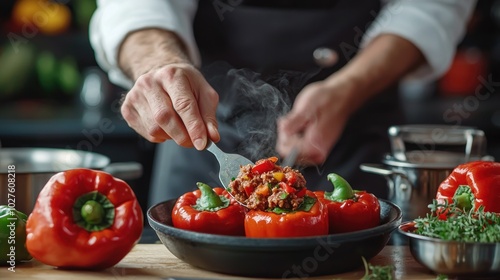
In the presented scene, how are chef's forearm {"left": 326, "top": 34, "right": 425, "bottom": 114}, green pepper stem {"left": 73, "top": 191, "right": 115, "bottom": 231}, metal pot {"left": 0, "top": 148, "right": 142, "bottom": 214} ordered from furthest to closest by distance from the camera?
1. chef's forearm {"left": 326, "top": 34, "right": 425, "bottom": 114}
2. metal pot {"left": 0, "top": 148, "right": 142, "bottom": 214}
3. green pepper stem {"left": 73, "top": 191, "right": 115, "bottom": 231}

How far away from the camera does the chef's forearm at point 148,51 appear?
1.69 meters

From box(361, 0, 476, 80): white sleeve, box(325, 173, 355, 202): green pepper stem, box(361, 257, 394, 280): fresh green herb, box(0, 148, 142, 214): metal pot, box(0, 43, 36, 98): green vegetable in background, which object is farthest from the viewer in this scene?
box(0, 43, 36, 98): green vegetable in background

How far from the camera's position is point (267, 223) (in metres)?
1.15

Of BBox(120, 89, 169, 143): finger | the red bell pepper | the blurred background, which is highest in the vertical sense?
BBox(120, 89, 169, 143): finger

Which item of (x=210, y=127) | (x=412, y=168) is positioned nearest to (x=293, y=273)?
(x=210, y=127)

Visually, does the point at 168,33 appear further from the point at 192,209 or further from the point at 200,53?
the point at 192,209

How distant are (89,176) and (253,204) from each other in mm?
255

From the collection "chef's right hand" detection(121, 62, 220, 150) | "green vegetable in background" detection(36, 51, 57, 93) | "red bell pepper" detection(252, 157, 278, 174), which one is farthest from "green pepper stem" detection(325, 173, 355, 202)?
"green vegetable in background" detection(36, 51, 57, 93)

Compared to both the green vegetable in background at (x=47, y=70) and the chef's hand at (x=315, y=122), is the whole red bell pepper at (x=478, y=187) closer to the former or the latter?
the chef's hand at (x=315, y=122)

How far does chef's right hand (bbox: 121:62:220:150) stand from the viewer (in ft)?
4.27

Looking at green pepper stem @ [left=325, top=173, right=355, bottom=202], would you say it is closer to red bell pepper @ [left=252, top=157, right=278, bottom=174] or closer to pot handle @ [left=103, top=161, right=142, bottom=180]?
red bell pepper @ [left=252, top=157, right=278, bottom=174]

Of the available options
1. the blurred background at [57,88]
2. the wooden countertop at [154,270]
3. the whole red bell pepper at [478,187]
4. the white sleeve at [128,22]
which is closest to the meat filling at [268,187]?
the wooden countertop at [154,270]

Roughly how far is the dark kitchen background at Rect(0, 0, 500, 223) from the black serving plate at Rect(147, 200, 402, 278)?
2210 millimetres

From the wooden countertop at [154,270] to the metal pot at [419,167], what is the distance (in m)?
0.22
